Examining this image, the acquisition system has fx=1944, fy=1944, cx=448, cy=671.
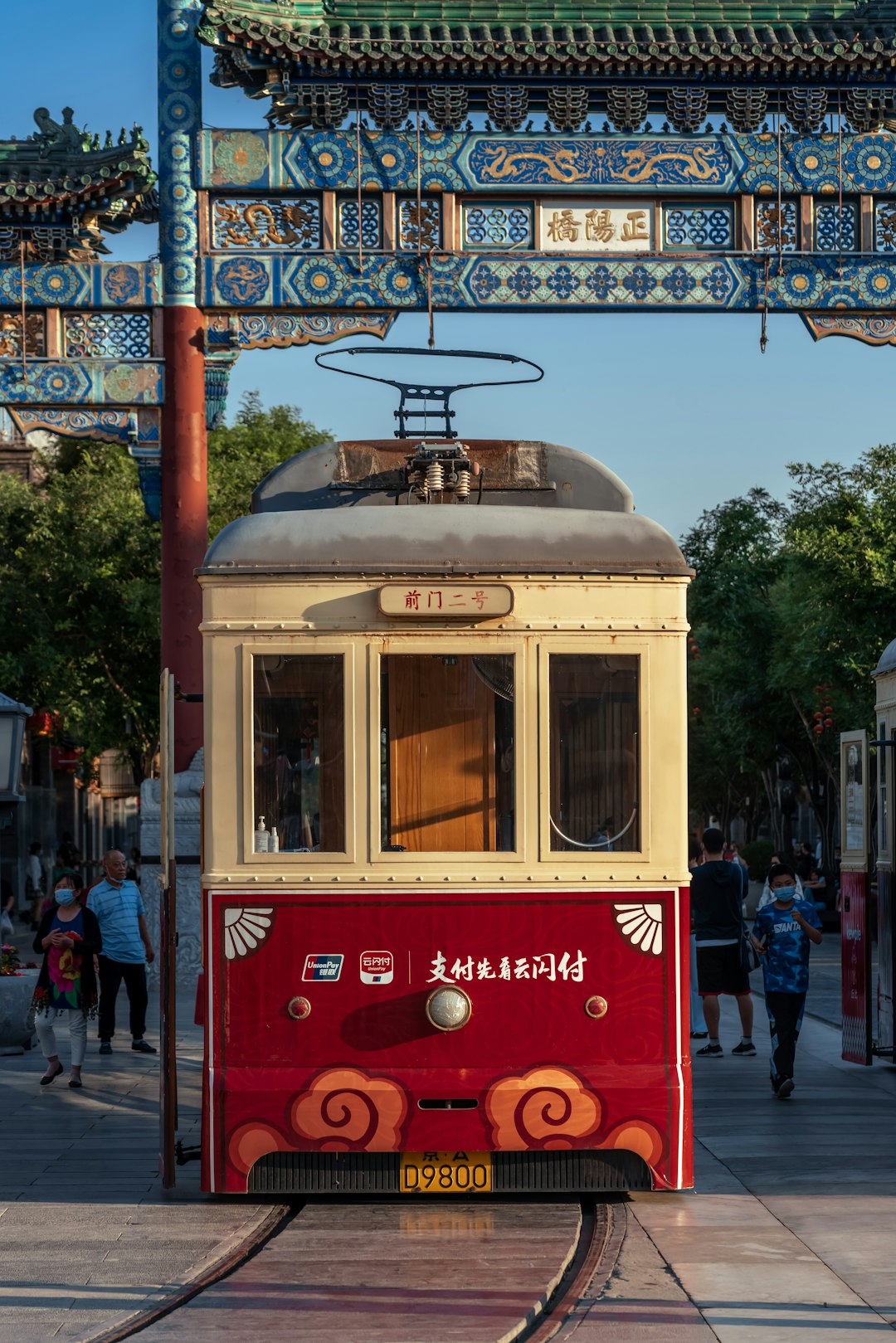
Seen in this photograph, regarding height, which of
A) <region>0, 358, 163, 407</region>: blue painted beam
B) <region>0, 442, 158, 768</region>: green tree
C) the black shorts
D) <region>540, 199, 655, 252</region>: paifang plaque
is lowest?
the black shorts

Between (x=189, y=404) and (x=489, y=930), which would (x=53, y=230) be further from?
(x=489, y=930)

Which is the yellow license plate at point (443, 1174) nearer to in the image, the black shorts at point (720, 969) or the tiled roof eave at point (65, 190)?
the black shorts at point (720, 969)

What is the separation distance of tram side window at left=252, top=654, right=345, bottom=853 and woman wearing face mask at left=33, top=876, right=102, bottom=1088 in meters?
5.21

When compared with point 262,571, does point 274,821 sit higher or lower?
lower

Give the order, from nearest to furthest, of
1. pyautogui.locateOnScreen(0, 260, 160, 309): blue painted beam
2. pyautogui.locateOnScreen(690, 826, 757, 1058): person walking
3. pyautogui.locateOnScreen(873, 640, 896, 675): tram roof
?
pyautogui.locateOnScreen(873, 640, 896, 675): tram roof
pyautogui.locateOnScreen(690, 826, 757, 1058): person walking
pyautogui.locateOnScreen(0, 260, 160, 309): blue painted beam

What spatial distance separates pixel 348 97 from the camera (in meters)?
21.1

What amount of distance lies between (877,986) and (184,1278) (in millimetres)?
7987

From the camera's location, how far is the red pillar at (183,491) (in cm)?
2092

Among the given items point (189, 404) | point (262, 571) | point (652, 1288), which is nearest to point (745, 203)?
point (189, 404)

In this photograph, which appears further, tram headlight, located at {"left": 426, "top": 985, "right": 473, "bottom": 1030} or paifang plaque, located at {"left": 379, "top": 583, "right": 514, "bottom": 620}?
paifang plaque, located at {"left": 379, "top": 583, "right": 514, "bottom": 620}

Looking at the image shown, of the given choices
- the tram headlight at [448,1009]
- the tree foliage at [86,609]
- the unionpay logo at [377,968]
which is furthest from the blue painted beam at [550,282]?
the tree foliage at [86,609]

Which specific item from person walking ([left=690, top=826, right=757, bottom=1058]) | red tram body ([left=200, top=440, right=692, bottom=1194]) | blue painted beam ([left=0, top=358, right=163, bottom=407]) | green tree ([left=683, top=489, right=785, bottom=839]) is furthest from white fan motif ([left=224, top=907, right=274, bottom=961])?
green tree ([left=683, top=489, right=785, bottom=839])

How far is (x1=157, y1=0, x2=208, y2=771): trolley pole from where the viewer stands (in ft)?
68.5

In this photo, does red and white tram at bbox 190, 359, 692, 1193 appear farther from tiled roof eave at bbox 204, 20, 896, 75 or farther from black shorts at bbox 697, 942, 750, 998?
tiled roof eave at bbox 204, 20, 896, 75
